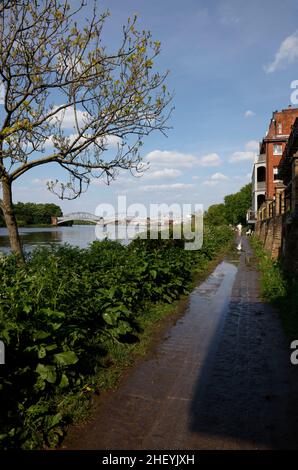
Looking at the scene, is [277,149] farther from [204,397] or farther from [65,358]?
[65,358]

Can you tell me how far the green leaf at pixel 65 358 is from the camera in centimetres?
376

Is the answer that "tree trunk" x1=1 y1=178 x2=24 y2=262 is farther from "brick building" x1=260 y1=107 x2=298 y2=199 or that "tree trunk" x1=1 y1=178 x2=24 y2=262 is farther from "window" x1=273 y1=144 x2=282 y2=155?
"window" x1=273 y1=144 x2=282 y2=155

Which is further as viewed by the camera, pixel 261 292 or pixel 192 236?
pixel 192 236

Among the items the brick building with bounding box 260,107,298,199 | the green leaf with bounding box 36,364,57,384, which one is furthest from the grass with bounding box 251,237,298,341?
the brick building with bounding box 260,107,298,199

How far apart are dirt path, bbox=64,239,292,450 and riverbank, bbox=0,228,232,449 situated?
33 cm

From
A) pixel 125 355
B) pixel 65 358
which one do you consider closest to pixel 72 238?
pixel 125 355

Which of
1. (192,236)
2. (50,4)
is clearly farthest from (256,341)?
(192,236)

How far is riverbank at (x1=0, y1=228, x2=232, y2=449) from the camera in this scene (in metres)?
3.43

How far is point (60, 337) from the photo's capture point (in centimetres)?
419

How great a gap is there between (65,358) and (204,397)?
168 cm

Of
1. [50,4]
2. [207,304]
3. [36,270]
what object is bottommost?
[207,304]

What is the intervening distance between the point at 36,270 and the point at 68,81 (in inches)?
171
